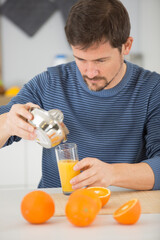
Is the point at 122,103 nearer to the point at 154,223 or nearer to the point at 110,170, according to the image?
the point at 110,170

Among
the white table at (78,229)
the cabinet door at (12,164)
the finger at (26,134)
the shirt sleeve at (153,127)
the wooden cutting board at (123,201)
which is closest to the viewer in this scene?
the white table at (78,229)

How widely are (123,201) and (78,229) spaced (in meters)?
0.29

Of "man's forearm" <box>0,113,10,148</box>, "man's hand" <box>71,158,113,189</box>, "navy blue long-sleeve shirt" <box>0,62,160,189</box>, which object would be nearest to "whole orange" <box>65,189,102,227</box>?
"man's hand" <box>71,158,113,189</box>

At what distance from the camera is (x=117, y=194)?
4.10 feet

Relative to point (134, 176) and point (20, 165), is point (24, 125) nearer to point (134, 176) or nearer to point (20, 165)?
point (134, 176)

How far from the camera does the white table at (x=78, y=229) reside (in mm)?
839

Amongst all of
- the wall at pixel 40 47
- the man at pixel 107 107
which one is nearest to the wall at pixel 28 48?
the wall at pixel 40 47

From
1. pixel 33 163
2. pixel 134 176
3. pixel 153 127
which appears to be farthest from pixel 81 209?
pixel 33 163

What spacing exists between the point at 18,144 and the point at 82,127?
145cm

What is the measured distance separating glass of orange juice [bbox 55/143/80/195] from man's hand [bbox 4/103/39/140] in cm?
12

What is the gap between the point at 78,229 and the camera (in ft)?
2.93

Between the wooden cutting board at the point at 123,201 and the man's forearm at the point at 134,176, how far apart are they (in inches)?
1.0

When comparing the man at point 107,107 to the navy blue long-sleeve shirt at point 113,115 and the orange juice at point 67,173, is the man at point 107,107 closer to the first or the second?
the navy blue long-sleeve shirt at point 113,115

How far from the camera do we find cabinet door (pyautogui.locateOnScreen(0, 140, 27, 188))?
292 cm
